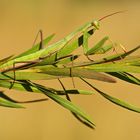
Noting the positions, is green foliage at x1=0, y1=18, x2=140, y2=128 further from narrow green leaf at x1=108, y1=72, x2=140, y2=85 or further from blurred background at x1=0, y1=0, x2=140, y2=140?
blurred background at x1=0, y1=0, x2=140, y2=140

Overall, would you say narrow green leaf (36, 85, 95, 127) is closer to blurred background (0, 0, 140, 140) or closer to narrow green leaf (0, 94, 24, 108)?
narrow green leaf (0, 94, 24, 108)

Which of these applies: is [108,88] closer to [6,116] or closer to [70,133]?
[70,133]

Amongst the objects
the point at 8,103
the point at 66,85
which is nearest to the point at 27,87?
the point at 8,103

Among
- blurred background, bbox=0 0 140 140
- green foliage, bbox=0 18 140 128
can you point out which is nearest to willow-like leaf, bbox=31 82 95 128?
green foliage, bbox=0 18 140 128

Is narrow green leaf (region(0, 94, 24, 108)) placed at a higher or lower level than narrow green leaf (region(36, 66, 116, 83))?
lower

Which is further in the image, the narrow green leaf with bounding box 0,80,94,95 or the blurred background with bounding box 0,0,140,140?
the blurred background with bounding box 0,0,140,140

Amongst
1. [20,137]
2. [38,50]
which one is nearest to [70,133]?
[20,137]

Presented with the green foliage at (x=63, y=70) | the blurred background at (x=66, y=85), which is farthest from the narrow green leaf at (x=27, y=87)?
the blurred background at (x=66, y=85)

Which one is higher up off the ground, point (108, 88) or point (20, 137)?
point (108, 88)
